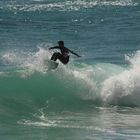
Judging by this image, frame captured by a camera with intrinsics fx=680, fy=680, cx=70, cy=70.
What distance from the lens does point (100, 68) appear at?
29250mm

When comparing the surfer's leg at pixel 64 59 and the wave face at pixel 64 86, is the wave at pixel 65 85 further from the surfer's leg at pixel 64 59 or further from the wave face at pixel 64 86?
the surfer's leg at pixel 64 59

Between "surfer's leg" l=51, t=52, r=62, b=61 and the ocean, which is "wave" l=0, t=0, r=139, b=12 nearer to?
the ocean

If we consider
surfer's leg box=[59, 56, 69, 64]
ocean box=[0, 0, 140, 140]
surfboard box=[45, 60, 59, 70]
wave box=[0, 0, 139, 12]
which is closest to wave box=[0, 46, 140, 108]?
ocean box=[0, 0, 140, 140]

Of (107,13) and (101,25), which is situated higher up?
(107,13)

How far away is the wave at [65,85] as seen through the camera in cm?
2493

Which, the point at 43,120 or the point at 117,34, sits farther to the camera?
the point at 117,34

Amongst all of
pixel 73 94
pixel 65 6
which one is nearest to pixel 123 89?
pixel 73 94

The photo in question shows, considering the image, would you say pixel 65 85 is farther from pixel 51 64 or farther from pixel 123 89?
pixel 123 89

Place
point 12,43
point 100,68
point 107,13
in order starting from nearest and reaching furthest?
1. point 100,68
2. point 12,43
3. point 107,13

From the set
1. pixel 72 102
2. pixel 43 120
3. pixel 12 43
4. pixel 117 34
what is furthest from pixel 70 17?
pixel 43 120

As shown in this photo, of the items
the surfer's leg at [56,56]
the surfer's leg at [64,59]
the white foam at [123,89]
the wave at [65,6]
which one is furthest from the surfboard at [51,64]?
the wave at [65,6]

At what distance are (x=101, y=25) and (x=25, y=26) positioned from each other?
613cm

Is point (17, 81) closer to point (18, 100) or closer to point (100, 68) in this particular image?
point (18, 100)

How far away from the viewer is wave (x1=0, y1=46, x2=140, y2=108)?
Result: 81.8 feet
